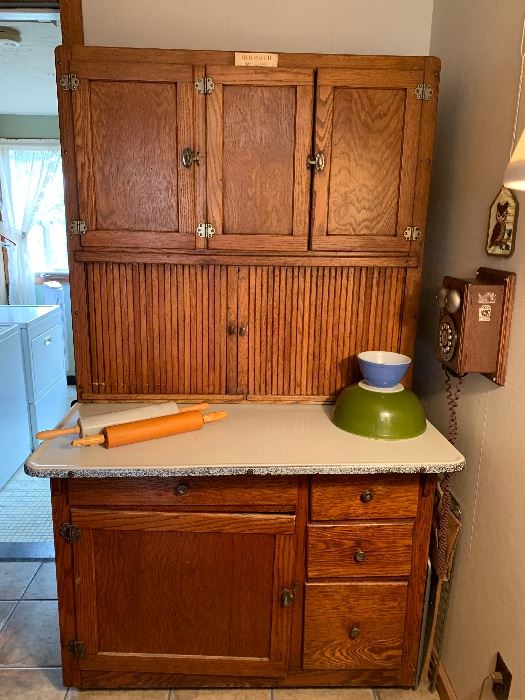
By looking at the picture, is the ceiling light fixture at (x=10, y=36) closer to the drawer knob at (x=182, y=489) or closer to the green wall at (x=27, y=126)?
the green wall at (x=27, y=126)

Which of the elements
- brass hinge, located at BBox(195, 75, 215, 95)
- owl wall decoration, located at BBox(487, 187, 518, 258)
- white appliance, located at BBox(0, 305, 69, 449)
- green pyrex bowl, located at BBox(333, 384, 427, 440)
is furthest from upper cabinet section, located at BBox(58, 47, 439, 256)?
white appliance, located at BBox(0, 305, 69, 449)

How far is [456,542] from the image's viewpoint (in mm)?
1635

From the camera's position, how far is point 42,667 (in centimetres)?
179

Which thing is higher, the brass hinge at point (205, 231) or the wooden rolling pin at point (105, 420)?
the brass hinge at point (205, 231)

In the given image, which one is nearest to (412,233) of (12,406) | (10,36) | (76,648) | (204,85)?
(204,85)

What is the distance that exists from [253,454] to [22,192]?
4089 millimetres

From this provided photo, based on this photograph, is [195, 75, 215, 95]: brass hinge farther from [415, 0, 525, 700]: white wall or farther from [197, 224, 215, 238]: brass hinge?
[415, 0, 525, 700]: white wall

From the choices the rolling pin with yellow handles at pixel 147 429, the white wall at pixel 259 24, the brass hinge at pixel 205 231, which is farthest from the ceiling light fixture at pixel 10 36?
the rolling pin with yellow handles at pixel 147 429

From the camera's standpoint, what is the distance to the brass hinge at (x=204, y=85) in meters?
1.56

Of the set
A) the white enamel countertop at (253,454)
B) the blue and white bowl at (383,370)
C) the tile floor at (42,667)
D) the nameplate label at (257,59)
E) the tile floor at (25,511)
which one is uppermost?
the nameplate label at (257,59)

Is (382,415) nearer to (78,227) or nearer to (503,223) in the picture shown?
(503,223)

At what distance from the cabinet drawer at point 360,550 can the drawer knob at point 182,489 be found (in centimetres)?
37

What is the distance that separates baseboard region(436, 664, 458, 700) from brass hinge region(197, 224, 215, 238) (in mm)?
1544

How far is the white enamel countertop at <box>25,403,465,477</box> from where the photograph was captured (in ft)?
4.60
